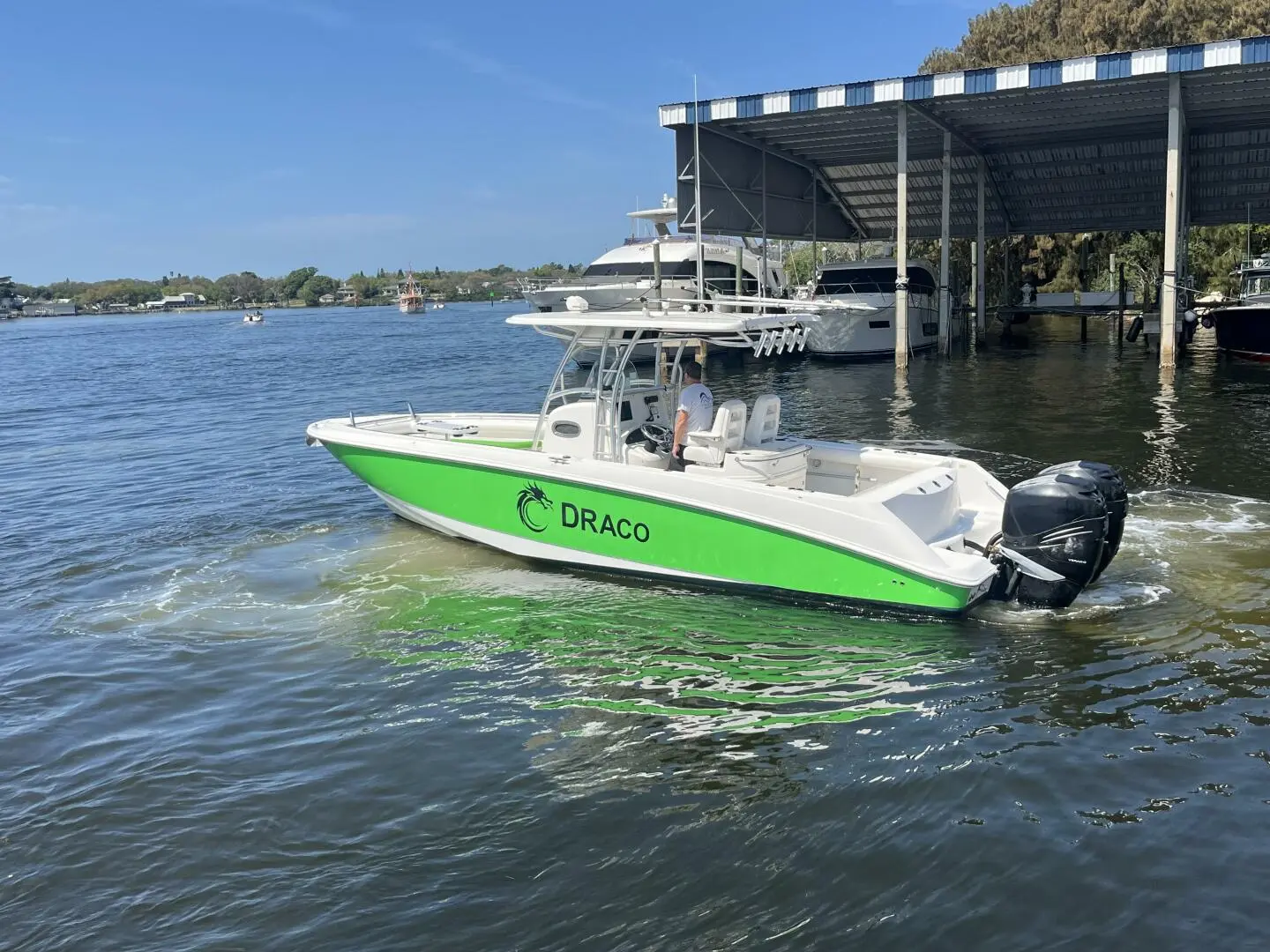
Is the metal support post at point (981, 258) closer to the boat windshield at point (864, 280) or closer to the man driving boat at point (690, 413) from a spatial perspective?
the boat windshield at point (864, 280)

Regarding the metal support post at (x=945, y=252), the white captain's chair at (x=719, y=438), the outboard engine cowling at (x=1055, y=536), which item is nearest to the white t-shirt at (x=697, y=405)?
the white captain's chair at (x=719, y=438)

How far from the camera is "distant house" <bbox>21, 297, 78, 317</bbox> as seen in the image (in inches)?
6652

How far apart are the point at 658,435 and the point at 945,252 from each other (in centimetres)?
2087

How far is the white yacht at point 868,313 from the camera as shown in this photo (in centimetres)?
2978

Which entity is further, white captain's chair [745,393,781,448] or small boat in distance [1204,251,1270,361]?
small boat in distance [1204,251,1270,361]

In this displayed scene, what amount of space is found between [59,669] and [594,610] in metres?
4.00

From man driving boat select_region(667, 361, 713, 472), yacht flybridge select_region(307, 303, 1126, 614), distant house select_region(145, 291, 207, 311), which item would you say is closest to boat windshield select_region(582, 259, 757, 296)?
yacht flybridge select_region(307, 303, 1126, 614)

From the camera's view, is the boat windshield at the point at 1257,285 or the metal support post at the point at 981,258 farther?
the metal support post at the point at 981,258

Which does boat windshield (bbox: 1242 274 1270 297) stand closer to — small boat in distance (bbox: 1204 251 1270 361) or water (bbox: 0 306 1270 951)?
small boat in distance (bbox: 1204 251 1270 361)

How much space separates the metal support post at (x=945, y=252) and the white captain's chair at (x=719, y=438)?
19925 millimetres

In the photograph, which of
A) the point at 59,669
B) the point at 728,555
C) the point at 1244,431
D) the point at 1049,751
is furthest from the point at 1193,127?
the point at 59,669

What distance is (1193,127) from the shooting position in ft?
89.0

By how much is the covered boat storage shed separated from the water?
12.7 meters

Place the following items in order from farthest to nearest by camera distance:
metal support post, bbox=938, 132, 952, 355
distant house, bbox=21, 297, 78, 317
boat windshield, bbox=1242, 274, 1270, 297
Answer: distant house, bbox=21, 297, 78, 317 → metal support post, bbox=938, 132, 952, 355 → boat windshield, bbox=1242, 274, 1270, 297
